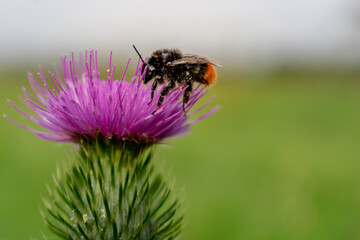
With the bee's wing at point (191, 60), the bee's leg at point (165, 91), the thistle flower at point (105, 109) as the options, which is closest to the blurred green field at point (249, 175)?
the thistle flower at point (105, 109)

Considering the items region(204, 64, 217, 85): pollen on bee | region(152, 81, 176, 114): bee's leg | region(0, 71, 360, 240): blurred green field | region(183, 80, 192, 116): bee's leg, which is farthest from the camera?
region(0, 71, 360, 240): blurred green field

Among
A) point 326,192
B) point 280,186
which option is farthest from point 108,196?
point 326,192

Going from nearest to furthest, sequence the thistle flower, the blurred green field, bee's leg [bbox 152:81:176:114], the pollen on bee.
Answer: the thistle flower, bee's leg [bbox 152:81:176:114], the pollen on bee, the blurred green field

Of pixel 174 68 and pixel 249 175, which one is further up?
pixel 174 68

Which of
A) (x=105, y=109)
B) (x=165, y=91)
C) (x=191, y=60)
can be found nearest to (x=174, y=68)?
(x=191, y=60)

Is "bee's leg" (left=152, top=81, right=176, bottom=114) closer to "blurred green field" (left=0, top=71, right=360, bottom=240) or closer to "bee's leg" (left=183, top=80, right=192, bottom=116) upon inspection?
"bee's leg" (left=183, top=80, right=192, bottom=116)

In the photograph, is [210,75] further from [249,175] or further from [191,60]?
[249,175]

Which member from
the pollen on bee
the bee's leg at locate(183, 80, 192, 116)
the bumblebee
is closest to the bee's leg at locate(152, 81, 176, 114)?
the bumblebee
